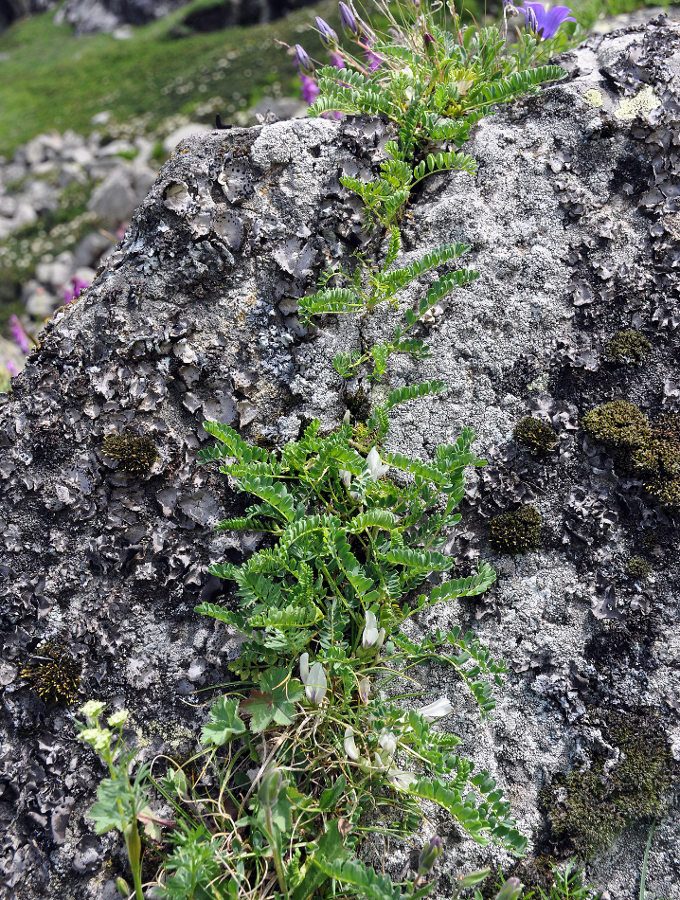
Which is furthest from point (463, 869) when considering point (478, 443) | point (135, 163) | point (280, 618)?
point (135, 163)

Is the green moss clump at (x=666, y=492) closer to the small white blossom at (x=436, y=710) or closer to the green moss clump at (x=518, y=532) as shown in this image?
the green moss clump at (x=518, y=532)

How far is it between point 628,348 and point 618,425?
1.19 feet

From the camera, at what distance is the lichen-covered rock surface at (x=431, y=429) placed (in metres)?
2.34

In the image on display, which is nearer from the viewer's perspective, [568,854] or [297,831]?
[297,831]

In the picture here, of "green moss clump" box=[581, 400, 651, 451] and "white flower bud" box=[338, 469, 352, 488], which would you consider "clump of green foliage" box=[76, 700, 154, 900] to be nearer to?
"white flower bud" box=[338, 469, 352, 488]

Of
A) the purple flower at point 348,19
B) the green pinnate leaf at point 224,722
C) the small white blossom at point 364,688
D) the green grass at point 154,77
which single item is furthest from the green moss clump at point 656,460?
the green grass at point 154,77

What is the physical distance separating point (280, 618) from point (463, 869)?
3.73ft

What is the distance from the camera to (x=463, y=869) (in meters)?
2.24

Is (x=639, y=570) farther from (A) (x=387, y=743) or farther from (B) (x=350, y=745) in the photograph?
(B) (x=350, y=745)

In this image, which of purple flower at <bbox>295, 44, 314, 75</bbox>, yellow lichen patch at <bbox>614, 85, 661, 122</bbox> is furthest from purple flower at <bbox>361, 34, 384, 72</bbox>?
Answer: yellow lichen patch at <bbox>614, 85, 661, 122</bbox>

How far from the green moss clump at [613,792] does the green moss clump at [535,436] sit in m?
1.13

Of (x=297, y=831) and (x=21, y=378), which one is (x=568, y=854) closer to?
(x=297, y=831)

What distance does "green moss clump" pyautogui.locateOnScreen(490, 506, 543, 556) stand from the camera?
2594 mm

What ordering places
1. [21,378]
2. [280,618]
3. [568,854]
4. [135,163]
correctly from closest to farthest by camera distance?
[280,618]
[568,854]
[21,378]
[135,163]
